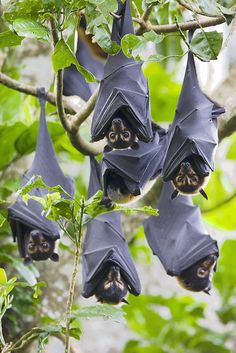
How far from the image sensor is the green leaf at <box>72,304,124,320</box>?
221cm

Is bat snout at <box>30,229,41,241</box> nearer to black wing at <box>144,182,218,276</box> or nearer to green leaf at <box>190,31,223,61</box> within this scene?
black wing at <box>144,182,218,276</box>

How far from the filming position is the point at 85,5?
196 cm

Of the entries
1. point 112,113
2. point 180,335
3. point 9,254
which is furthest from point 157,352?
point 112,113

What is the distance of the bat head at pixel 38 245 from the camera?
2627 millimetres

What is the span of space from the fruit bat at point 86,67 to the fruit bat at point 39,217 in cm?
14

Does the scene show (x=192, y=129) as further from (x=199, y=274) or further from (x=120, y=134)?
(x=199, y=274)

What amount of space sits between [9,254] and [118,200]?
1003mm

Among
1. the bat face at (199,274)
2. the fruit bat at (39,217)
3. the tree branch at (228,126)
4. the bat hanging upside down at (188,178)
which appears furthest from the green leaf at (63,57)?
the bat face at (199,274)

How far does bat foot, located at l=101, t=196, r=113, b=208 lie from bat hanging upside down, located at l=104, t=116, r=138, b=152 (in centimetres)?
15

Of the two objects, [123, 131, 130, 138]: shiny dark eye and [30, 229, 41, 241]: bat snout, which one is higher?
[123, 131, 130, 138]: shiny dark eye

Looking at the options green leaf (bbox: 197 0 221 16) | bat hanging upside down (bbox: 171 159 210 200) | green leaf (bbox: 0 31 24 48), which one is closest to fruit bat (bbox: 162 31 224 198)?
bat hanging upside down (bbox: 171 159 210 200)

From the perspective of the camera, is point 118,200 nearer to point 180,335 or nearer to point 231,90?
point 231,90

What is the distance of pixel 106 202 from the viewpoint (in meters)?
2.15

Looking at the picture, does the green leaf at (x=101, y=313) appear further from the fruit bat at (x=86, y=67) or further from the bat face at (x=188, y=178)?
the fruit bat at (x=86, y=67)
